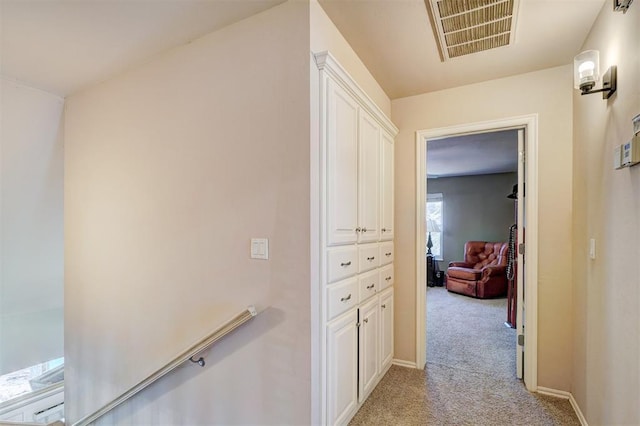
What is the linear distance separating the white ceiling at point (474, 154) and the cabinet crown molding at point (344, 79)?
4.43 feet

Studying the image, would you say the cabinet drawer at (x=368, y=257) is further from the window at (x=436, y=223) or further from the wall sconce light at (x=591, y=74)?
the window at (x=436, y=223)

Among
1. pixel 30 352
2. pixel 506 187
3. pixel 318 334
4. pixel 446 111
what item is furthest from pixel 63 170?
pixel 506 187

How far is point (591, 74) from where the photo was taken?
5.54 ft

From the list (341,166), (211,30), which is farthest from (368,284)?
(211,30)

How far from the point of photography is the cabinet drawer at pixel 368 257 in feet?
7.21

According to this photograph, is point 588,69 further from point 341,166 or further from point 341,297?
point 341,297

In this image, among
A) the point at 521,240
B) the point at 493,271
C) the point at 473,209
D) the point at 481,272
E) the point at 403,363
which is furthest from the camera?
the point at 473,209

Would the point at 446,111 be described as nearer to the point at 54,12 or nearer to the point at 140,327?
the point at 54,12

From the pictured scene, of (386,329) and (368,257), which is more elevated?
(368,257)

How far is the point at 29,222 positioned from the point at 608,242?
4.24 meters

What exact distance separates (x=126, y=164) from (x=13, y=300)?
69.7 inches

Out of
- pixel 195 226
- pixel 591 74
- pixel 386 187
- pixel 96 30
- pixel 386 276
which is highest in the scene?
pixel 96 30

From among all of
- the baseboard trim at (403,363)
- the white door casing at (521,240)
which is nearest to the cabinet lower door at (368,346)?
the baseboard trim at (403,363)

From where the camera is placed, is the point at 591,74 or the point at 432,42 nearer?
the point at 591,74
